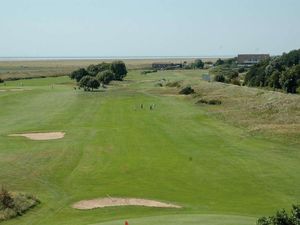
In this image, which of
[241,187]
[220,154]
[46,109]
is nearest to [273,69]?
[46,109]

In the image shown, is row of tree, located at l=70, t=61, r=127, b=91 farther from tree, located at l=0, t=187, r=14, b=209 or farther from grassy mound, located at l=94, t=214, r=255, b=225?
grassy mound, located at l=94, t=214, r=255, b=225

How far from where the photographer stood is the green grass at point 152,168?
27.1 m

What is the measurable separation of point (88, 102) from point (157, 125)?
3069 cm

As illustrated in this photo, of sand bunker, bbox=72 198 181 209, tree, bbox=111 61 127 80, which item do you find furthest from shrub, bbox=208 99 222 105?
tree, bbox=111 61 127 80

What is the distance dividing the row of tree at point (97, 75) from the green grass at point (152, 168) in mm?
45641

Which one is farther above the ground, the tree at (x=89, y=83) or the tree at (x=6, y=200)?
the tree at (x=6, y=200)

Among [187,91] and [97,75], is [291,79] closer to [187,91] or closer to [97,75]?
[187,91]

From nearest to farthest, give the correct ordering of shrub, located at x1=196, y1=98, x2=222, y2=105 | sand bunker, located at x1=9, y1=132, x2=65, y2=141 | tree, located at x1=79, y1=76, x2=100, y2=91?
sand bunker, located at x1=9, y1=132, x2=65, y2=141 < shrub, located at x1=196, y1=98, x2=222, y2=105 < tree, located at x1=79, y1=76, x2=100, y2=91

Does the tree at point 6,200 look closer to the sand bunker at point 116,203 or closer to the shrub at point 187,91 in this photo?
the sand bunker at point 116,203

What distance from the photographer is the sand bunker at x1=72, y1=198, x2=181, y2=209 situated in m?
28.3

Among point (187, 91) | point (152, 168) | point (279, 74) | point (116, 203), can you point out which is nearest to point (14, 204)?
point (116, 203)

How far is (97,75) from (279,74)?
50212 mm

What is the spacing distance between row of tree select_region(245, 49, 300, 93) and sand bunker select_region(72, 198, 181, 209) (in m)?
67.0

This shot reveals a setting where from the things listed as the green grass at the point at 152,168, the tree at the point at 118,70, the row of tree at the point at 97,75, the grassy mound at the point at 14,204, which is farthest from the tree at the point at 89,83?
the grassy mound at the point at 14,204
